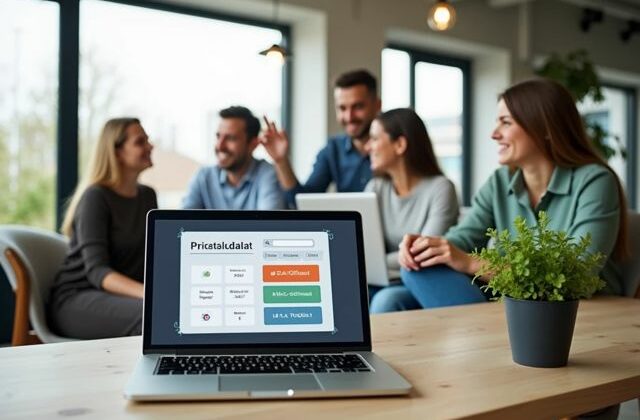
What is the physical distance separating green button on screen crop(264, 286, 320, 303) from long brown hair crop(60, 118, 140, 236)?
1827 mm

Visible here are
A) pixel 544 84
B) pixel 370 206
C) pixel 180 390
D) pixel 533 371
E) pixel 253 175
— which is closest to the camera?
pixel 180 390

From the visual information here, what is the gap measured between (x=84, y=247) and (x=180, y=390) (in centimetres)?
185

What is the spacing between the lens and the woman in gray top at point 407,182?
2.76 m

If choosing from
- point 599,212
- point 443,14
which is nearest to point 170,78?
point 443,14

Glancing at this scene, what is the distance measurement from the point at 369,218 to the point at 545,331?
4.45 feet

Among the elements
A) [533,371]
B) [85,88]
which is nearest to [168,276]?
[533,371]

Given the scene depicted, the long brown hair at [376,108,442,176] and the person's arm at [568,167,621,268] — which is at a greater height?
the long brown hair at [376,108,442,176]

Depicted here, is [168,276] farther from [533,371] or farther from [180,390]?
[533,371]

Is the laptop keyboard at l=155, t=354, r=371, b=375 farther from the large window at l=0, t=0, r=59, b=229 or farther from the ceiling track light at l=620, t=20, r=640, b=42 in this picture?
the ceiling track light at l=620, t=20, r=640, b=42

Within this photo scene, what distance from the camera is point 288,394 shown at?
3.00ft

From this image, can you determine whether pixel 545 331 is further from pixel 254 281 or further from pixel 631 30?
pixel 631 30

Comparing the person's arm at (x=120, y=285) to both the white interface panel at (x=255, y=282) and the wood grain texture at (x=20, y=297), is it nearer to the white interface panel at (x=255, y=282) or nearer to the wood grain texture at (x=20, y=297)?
the wood grain texture at (x=20, y=297)

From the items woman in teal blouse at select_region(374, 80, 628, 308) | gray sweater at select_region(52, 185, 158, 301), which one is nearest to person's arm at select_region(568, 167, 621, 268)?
woman in teal blouse at select_region(374, 80, 628, 308)

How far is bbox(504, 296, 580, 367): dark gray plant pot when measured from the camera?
3.54 feet
